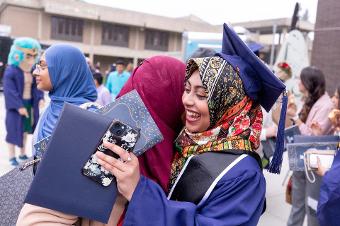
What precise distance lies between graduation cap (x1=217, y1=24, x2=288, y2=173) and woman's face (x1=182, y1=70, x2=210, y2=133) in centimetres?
15

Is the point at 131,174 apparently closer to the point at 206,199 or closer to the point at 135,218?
the point at 135,218

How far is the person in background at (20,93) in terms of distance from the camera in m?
4.64

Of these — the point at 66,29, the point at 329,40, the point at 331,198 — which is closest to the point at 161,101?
the point at 331,198

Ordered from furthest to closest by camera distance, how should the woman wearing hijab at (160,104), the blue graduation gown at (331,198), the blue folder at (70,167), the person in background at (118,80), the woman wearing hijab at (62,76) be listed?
1. the person in background at (118,80)
2. the woman wearing hijab at (62,76)
3. the blue graduation gown at (331,198)
4. the woman wearing hijab at (160,104)
5. the blue folder at (70,167)

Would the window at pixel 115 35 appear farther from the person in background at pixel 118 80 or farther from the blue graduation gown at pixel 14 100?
the blue graduation gown at pixel 14 100

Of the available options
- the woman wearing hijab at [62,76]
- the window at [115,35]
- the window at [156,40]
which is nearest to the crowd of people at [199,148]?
the woman wearing hijab at [62,76]

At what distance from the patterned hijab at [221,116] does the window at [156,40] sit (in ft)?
91.6

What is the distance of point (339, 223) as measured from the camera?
1.81 meters

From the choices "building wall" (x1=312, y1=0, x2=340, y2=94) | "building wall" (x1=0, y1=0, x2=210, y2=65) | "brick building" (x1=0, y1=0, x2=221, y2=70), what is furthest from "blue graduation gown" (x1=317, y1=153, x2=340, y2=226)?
"brick building" (x1=0, y1=0, x2=221, y2=70)

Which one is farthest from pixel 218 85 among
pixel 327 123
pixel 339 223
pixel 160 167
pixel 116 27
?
pixel 116 27

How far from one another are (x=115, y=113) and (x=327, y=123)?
256 centimetres

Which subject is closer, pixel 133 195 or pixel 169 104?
pixel 133 195

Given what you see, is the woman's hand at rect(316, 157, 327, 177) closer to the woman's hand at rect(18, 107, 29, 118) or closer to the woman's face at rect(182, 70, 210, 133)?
the woman's face at rect(182, 70, 210, 133)

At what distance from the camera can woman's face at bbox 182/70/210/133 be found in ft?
4.09
